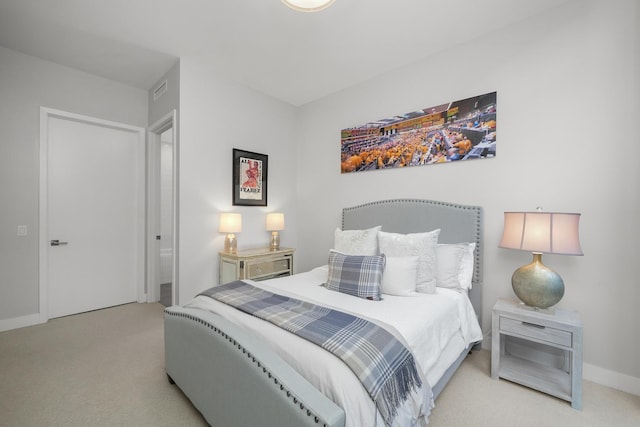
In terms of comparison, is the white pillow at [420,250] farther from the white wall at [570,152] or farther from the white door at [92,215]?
the white door at [92,215]

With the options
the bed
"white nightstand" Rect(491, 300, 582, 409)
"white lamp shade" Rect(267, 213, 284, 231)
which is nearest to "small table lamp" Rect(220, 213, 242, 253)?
"white lamp shade" Rect(267, 213, 284, 231)

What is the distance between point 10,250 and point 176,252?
1.58m

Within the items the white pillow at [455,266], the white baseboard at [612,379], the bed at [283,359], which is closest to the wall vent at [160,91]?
the bed at [283,359]

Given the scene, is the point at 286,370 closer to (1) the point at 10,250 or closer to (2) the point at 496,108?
(2) the point at 496,108

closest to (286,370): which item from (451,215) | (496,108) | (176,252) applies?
(451,215)

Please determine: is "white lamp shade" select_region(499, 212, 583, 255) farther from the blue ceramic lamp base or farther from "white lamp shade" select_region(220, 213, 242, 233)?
"white lamp shade" select_region(220, 213, 242, 233)

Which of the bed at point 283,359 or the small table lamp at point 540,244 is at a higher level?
the small table lamp at point 540,244

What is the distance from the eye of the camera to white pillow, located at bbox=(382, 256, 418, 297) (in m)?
2.10

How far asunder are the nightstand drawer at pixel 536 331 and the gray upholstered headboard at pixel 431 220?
0.45 metres

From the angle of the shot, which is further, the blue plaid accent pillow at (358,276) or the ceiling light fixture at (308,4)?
the blue plaid accent pillow at (358,276)

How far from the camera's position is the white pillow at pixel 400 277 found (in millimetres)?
2100

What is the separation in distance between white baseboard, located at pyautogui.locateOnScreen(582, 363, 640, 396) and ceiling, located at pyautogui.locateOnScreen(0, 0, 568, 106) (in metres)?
2.73

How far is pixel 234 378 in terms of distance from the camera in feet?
4.41

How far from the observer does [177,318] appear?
1843mm
